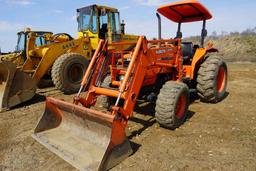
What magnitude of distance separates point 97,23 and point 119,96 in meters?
6.27

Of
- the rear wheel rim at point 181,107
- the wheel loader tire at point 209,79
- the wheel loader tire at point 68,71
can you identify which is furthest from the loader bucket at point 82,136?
the wheel loader tire at point 68,71

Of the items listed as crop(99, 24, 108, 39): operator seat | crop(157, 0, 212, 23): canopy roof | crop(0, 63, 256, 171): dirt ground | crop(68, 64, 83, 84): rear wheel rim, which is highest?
crop(157, 0, 212, 23): canopy roof

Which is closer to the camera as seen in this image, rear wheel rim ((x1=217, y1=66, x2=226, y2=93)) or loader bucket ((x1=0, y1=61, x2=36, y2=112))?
loader bucket ((x1=0, y1=61, x2=36, y2=112))

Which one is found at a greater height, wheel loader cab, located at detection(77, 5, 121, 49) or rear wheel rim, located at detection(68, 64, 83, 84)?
wheel loader cab, located at detection(77, 5, 121, 49)

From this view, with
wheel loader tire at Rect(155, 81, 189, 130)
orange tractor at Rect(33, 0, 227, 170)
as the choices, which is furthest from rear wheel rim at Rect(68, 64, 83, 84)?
wheel loader tire at Rect(155, 81, 189, 130)

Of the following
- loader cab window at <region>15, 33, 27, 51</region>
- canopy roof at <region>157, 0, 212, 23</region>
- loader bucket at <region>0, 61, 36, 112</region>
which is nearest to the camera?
canopy roof at <region>157, 0, 212, 23</region>

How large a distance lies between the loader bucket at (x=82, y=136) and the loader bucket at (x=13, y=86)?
2.68m

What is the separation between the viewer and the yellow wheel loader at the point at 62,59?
22.6 feet

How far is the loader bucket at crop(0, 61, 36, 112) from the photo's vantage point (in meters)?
6.73

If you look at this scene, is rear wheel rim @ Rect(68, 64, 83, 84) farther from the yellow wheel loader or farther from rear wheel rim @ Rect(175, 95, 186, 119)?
rear wheel rim @ Rect(175, 95, 186, 119)

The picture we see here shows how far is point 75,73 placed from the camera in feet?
28.7

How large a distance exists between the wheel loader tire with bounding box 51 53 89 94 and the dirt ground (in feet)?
5.73

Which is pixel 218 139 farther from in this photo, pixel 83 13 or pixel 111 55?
pixel 83 13

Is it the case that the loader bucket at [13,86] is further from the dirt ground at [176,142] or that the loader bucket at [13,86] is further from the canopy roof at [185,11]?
the canopy roof at [185,11]
